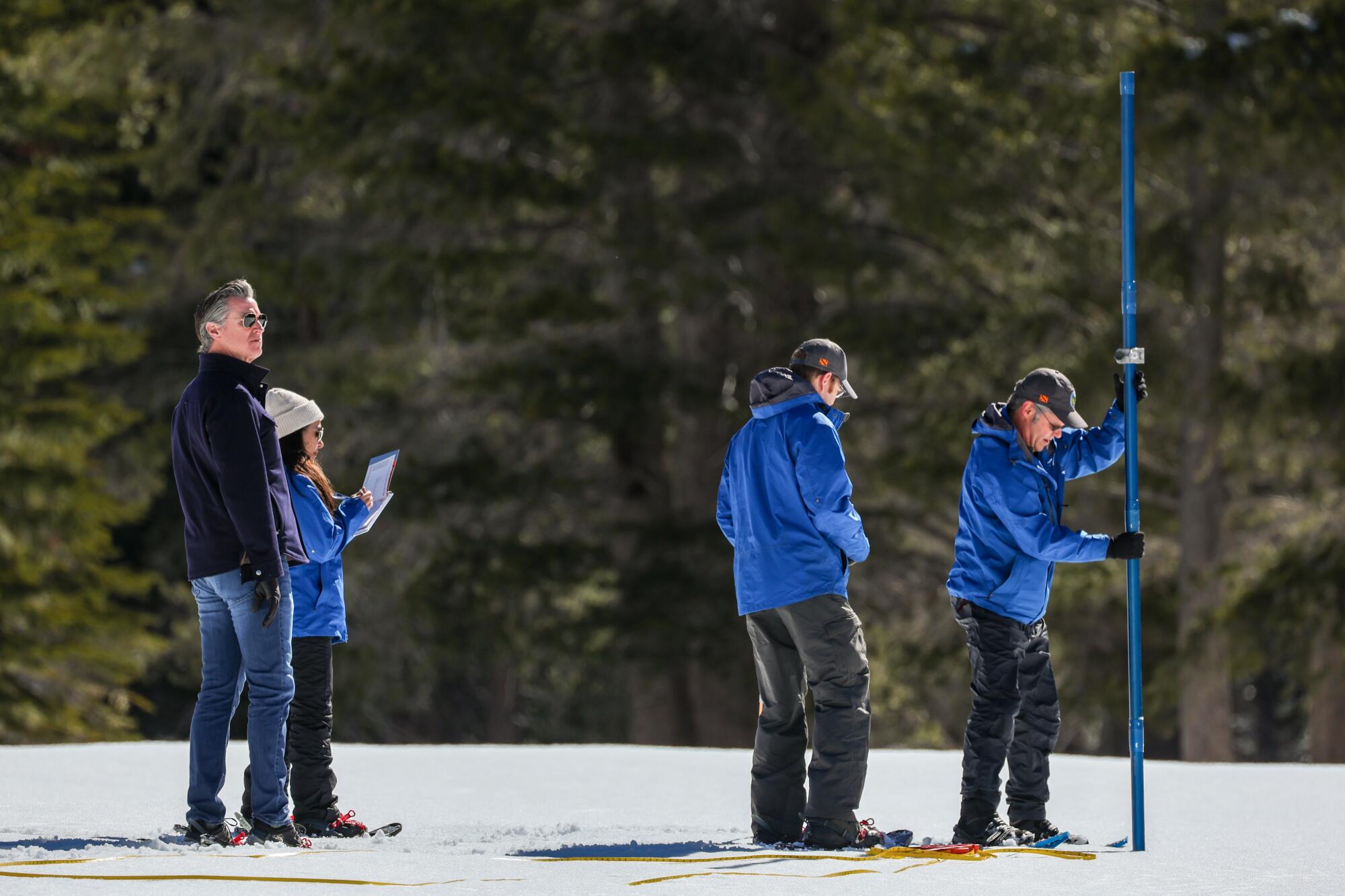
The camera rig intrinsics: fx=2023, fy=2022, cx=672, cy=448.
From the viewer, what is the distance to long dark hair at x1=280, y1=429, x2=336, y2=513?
6871mm

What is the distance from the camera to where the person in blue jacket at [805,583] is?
6.60 metres

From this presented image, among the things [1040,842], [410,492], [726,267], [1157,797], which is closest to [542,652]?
[410,492]

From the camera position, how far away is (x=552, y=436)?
21484mm

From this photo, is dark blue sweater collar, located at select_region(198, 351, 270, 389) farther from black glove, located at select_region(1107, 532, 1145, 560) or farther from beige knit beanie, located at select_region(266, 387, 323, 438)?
black glove, located at select_region(1107, 532, 1145, 560)

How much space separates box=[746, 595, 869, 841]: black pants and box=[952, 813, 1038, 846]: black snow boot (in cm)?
49

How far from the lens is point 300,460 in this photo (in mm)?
6891

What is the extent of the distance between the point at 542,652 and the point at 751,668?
13.5 feet

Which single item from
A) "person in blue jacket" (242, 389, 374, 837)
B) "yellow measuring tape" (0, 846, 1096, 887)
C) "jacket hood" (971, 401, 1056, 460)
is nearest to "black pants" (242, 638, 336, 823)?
"person in blue jacket" (242, 389, 374, 837)

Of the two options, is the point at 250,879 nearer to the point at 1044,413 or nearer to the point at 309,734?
the point at 309,734

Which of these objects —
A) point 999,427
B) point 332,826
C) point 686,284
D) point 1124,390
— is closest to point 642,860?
point 332,826

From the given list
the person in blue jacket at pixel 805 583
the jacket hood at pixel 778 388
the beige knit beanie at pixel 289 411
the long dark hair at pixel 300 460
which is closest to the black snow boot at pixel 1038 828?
the person in blue jacket at pixel 805 583

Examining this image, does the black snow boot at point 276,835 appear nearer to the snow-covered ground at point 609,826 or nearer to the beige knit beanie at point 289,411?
the snow-covered ground at point 609,826

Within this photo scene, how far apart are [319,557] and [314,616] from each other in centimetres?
25

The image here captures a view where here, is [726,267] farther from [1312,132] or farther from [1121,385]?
[1121,385]
